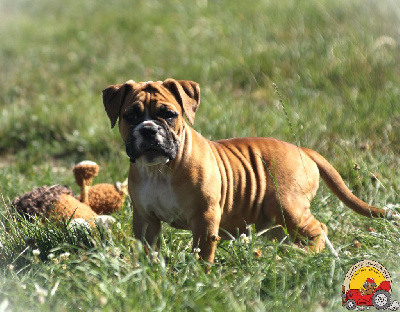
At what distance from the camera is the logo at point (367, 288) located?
13.0 ft

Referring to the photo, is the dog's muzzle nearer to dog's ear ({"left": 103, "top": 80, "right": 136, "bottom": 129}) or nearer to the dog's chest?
the dog's chest

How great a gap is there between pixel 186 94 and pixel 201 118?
9.64 feet

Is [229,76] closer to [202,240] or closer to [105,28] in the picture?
[105,28]

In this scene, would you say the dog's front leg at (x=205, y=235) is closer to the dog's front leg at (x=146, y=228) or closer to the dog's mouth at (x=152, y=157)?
the dog's front leg at (x=146, y=228)

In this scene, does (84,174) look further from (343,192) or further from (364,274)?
(364,274)

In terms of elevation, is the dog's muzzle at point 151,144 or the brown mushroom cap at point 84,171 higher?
the dog's muzzle at point 151,144

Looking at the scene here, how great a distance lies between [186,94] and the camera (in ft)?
15.9

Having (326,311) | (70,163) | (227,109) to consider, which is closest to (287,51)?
(227,109)

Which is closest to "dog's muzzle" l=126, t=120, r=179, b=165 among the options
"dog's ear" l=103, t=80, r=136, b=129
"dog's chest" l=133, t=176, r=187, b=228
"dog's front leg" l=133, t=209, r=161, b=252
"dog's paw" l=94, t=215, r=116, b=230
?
"dog's chest" l=133, t=176, r=187, b=228

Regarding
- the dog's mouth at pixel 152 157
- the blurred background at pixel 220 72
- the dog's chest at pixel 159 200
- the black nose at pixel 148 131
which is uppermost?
the black nose at pixel 148 131

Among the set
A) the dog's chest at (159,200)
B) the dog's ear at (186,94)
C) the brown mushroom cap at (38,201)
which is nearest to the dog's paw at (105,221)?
the dog's chest at (159,200)

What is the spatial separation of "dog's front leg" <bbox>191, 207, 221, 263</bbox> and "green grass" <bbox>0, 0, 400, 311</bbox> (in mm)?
133

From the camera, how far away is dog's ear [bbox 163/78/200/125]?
4773 millimetres

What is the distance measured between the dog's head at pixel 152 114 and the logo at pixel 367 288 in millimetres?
1363
